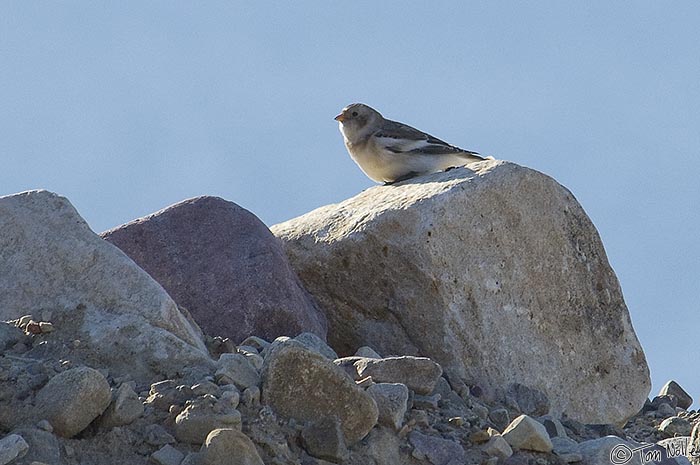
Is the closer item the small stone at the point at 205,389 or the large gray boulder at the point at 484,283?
the small stone at the point at 205,389

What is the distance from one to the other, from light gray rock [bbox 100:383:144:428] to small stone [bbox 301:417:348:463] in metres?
0.74

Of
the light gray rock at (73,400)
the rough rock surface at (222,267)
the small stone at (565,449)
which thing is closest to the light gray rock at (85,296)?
the light gray rock at (73,400)

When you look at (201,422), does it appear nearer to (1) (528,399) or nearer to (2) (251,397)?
(2) (251,397)

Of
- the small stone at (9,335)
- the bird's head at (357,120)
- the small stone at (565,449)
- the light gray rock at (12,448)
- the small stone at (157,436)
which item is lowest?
the small stone at (565,449)

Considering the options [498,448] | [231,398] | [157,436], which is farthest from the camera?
[498,448]

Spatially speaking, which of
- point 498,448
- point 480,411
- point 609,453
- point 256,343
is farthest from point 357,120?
point 498,448

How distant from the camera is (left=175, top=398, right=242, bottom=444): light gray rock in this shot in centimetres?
547

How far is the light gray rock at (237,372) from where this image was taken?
19.4 feet

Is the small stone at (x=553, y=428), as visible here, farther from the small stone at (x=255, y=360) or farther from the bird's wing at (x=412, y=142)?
the bird's wing at (x=412, y=142)

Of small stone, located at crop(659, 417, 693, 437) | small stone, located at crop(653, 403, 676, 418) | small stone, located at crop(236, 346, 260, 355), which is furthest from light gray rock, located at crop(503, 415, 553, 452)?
small stone, located at crop(653, 403, 676, 418)

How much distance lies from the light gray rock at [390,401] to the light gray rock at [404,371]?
283 millimetres

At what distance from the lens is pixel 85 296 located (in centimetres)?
663

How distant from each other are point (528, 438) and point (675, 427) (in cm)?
350

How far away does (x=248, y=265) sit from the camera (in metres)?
8.12
